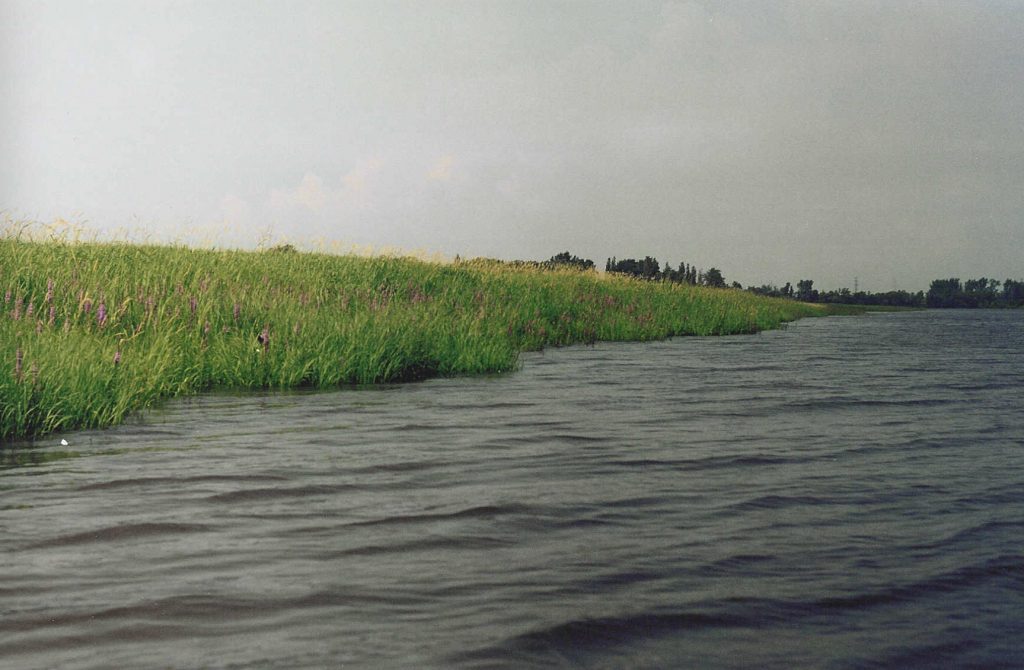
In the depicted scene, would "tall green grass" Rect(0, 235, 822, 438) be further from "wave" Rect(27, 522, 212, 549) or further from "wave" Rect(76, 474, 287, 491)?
"wave" Rect(27, 522, 212, 549)

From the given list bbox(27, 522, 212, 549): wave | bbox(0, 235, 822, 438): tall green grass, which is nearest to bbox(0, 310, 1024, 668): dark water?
bbox(27, 522, 212, 549): wave

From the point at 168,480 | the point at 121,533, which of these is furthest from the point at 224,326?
the point at 121,533

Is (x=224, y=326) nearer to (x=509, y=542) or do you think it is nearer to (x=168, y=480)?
(x=168, y=480)

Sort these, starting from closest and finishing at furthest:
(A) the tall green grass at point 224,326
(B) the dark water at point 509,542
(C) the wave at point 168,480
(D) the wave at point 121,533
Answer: (B) the dark water at point 509,542 → (D) the wave at point 121,533 → (C) the wave at point 168,480 → (A) the tall green grass at point 224,326

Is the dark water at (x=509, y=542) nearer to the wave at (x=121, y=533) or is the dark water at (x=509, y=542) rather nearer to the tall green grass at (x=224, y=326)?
the wave at (x=121, y=533)

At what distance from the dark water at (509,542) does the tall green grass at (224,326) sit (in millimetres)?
780

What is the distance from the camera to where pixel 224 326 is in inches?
492

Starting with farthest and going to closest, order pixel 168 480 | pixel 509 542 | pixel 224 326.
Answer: pixel 224 326 < pixel 168 480 < pixel 509 542

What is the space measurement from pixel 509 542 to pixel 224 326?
8940 mm

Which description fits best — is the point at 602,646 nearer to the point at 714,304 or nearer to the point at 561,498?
the point at 561,498

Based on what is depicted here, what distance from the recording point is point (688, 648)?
3168 millimetres

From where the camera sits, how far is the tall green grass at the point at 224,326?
8.37 meters

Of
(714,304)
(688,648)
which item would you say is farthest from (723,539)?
(714,304)

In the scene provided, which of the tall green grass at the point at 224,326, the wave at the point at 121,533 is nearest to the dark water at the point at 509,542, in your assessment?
the wave at the point at 121,533
